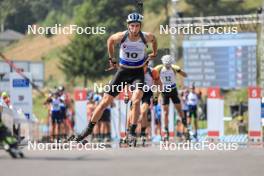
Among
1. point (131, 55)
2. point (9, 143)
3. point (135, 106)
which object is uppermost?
point (131, 55)

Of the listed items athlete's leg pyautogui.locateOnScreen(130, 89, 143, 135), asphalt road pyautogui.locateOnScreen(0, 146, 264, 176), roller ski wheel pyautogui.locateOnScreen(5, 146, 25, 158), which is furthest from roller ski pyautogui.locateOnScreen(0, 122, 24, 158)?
athlete's leg pyautogui.locateOnScreen(130, 89, 143, 135)

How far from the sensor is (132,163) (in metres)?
9.39

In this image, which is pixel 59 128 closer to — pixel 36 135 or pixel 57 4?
pixel 36 135

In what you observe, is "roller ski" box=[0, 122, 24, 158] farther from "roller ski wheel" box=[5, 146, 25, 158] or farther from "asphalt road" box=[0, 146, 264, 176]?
"asphalt road" box=[0, 146, 264, 176]

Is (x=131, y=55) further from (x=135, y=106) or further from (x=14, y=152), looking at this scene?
(x=14, y=152)

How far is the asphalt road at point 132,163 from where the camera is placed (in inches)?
330

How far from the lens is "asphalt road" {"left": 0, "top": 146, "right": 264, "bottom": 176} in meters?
8.38

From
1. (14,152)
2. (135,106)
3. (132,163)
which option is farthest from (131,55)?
(132,163)

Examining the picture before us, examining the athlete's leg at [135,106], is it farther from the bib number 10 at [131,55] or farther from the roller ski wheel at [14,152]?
the roller ski wheel at [14,152]

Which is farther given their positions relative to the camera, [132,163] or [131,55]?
[131,55]

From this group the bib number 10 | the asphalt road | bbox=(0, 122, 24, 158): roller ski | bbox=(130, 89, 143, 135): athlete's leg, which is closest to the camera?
the asphalt road

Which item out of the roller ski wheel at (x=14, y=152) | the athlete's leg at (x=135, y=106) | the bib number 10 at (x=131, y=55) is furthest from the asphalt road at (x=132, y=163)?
the bib number 10 at (x=131, y=55)

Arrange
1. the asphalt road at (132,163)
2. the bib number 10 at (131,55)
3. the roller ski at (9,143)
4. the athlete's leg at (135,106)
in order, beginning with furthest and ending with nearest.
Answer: the athlete's leg at (135,106), the bib number 10 at (131,55), the roller ski at (9,143), the asphalt road at (132,163)

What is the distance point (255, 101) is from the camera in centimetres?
2072
